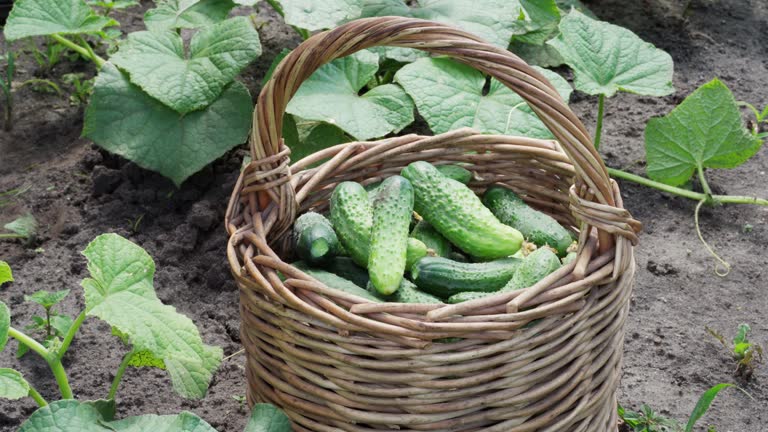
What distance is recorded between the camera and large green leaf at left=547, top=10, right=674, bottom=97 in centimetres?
308

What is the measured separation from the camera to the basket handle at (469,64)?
182cm

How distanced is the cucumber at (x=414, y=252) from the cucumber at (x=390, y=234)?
0.16 feet

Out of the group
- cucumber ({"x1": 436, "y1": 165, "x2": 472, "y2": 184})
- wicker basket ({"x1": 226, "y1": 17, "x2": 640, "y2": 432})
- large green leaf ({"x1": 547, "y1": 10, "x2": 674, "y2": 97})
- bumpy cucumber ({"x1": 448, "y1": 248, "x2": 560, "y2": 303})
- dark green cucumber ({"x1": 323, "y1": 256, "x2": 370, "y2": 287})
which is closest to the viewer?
wicker basket ({"x1": 226, "y1": 17, "x2": 640, "y2": 432})

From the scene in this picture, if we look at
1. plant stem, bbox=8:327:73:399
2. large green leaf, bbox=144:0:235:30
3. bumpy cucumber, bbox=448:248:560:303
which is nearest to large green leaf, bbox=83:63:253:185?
large green leaf, bbox=144:0:235:30

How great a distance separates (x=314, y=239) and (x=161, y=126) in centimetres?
137

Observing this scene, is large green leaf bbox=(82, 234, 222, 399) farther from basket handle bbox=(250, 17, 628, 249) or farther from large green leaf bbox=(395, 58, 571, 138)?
large green leaf bbox=(395, 58, 571, 138)

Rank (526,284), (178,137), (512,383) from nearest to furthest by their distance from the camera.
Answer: (512,383), (526,284), (178,137)

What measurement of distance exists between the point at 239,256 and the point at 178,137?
→ 1283 millimetres

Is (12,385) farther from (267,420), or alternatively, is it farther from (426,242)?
(426,242)

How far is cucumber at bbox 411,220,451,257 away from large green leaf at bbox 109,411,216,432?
71 centimetres

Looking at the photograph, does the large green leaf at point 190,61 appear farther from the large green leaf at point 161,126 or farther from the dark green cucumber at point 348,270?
the dark green cucumber at point 348,270

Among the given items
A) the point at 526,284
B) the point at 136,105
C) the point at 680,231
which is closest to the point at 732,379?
the point at 680,231

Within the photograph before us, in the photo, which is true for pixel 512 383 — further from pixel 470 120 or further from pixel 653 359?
pixel 470 120

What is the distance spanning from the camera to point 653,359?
8.91ft
